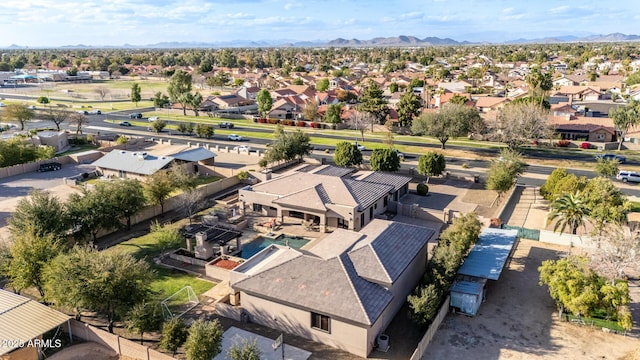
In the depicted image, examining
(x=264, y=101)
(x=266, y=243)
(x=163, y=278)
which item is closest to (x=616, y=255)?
(x=266, y=243)

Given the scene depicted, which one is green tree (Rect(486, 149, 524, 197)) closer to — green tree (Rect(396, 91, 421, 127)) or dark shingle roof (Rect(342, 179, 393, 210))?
dark shingle roof (Rect(342, 179, 393, 210))

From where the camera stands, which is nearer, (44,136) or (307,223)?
(307,223)

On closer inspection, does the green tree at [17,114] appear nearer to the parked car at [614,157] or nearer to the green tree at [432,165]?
the green tree at [432,165]

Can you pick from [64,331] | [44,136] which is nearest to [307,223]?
[64,331]

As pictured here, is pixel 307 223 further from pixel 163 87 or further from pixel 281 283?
pixel 163 87

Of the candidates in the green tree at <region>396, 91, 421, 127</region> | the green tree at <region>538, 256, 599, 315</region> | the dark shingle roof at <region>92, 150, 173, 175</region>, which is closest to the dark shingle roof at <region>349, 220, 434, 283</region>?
the green tree at <region>538, 256, 599, 315</region>

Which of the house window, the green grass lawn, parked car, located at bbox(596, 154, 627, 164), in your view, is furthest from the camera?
parked car, located at bbox(596, 154, 627, 164)

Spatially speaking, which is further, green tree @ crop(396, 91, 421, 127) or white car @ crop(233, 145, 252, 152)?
green tree @ crop(396, 91, 421, 127)
